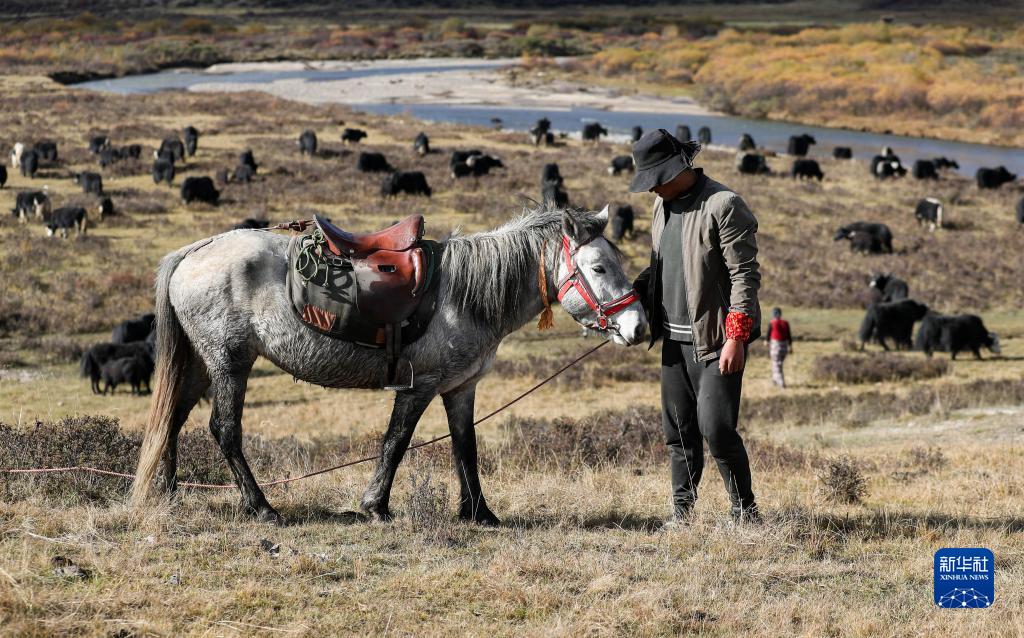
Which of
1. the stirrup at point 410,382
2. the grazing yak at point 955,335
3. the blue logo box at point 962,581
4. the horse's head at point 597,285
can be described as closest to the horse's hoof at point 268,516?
the stirrup at point 410,382

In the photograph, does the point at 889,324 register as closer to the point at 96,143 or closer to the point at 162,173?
the point at 162,173

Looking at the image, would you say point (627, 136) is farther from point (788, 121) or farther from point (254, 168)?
point (254, 168)

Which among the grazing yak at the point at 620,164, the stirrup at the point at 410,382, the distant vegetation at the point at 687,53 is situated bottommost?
the grazing yak at the point at 620,164

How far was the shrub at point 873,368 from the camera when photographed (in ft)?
58.1

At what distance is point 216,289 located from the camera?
20.0ft

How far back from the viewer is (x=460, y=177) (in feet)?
121

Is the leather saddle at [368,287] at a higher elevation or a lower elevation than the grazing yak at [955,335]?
higher

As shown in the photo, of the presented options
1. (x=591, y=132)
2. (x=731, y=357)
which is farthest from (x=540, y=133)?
(x=731, y=357)

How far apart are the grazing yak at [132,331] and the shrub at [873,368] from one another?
439 inches

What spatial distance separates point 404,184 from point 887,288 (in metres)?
15.4

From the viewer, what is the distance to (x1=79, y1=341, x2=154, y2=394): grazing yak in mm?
15828

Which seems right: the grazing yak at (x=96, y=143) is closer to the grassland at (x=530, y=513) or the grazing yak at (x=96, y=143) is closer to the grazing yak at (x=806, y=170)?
the grassland at (x=530, y=513)

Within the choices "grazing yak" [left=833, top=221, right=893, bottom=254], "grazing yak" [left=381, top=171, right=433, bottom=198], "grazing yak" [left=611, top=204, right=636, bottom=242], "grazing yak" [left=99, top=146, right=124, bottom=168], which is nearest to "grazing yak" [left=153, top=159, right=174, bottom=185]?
"grazing yak" [left=99, top=146, right=124, bottom=168]

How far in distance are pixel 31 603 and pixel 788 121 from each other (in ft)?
226
